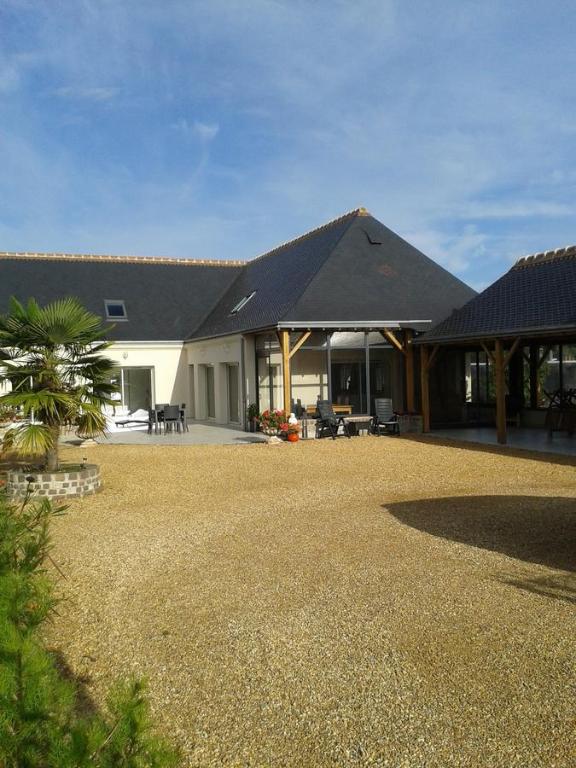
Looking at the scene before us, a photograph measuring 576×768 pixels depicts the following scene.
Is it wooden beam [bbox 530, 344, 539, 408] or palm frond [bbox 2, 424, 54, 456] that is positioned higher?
wooden beam [bbox 530, 344, 539, 408]

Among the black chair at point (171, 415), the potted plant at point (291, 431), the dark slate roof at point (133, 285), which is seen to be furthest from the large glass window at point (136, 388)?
the potted plant at point (291, 431)

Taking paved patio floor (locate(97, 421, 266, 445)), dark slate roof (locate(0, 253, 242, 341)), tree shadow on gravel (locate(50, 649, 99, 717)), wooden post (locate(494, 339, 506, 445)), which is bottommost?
tree shadow on gravel (locate(50, 649, 99, 717))

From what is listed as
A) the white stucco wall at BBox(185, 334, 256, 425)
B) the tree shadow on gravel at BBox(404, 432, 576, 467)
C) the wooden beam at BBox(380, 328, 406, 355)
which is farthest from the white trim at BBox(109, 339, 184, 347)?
the tree shadow on gravel at BBox(404, 432, 576, 467)

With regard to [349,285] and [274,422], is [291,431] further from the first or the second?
[349,285]

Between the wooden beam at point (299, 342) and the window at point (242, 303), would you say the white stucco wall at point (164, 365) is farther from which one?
the wooden beam at point (299, 342)

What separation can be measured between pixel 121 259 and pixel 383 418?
1581 cm

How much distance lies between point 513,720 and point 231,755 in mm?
1446

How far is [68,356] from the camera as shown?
10.6 metres

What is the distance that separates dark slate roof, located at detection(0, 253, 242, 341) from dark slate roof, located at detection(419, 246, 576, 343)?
12060mm

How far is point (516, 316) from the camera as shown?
47.9ft

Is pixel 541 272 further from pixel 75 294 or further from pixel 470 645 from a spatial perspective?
pixel 75 294

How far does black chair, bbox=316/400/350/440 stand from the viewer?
670 inches

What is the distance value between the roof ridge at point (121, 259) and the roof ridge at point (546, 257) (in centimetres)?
1483

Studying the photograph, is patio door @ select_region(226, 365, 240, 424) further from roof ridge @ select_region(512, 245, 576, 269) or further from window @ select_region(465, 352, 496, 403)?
roof ridge @ select_region(512, 245, 576, 269)
